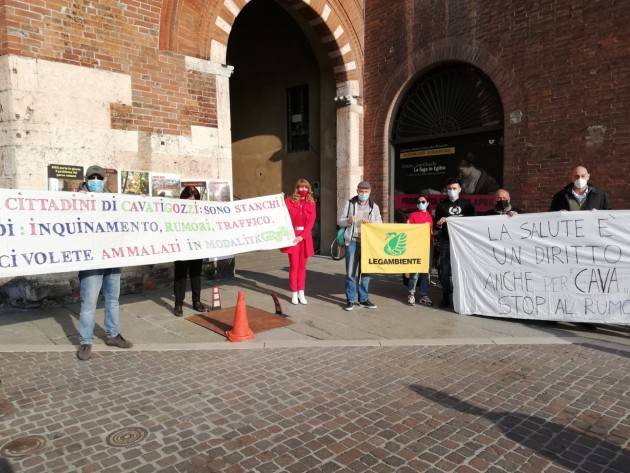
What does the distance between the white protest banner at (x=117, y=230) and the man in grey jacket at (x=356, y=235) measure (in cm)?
90

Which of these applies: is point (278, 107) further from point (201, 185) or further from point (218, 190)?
point (201, 185)

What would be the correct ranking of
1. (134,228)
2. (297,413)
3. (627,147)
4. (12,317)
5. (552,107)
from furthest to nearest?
→ (552,107) < (627,147) < (12,317) < (134,228) < (297,413)

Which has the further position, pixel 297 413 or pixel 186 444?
pixel 297 413

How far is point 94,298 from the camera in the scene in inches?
189

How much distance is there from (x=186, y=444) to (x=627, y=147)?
25.8 feet

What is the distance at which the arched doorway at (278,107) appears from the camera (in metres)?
12.4

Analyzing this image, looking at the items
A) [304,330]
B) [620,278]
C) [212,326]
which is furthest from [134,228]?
[620,278]

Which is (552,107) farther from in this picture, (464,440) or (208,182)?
(464,440)

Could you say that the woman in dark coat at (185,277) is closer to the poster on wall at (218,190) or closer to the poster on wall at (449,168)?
the poster on wall at (218,190)

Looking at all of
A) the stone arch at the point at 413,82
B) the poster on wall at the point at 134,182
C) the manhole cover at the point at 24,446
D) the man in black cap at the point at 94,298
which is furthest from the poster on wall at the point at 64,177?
the stone arch at the point at 413,82

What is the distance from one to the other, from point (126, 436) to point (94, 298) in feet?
6.60

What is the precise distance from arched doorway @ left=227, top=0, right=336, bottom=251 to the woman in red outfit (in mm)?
5350

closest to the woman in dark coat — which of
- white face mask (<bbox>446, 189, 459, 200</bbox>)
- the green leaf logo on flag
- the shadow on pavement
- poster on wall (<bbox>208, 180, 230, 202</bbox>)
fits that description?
poster on wall (<bbox>208, 180, 230, 202</bbox>)

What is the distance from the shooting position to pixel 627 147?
24.5ft
